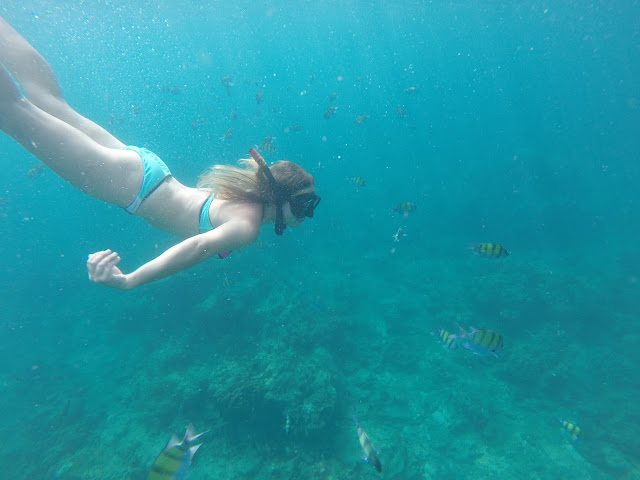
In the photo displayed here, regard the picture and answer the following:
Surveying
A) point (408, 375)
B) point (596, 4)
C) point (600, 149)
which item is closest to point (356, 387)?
point (408, 375)

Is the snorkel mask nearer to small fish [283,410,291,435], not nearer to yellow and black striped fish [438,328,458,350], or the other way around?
yellow and black striped fish [438,328,458,350]

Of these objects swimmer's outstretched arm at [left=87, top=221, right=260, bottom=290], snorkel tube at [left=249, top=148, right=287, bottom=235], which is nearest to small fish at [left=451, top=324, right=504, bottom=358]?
snorkel tube at [left=249, top=148, right=287, bottom=235]

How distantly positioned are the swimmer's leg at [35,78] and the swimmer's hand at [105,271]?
7.05 ft

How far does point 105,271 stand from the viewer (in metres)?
2.21

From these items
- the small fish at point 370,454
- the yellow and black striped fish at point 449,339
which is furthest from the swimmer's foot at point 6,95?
the yellow and black striped fish at point 449,339

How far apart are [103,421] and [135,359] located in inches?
102

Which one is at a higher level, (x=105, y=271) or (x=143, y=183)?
(x=143, y=183)

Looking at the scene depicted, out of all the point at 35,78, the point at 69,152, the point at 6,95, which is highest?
the point at 35,78

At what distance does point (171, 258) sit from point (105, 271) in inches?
17.4

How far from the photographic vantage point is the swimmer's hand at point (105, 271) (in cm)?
219

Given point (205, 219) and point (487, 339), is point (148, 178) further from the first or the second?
point (487, 339)

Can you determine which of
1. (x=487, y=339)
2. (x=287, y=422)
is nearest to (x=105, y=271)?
(x=487, y=339)

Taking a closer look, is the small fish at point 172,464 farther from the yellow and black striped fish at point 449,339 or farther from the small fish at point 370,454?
the yellow and black striped fish at point 449,339

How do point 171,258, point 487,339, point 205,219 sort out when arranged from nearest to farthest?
point 171,258, point 205,219, point 487,339
